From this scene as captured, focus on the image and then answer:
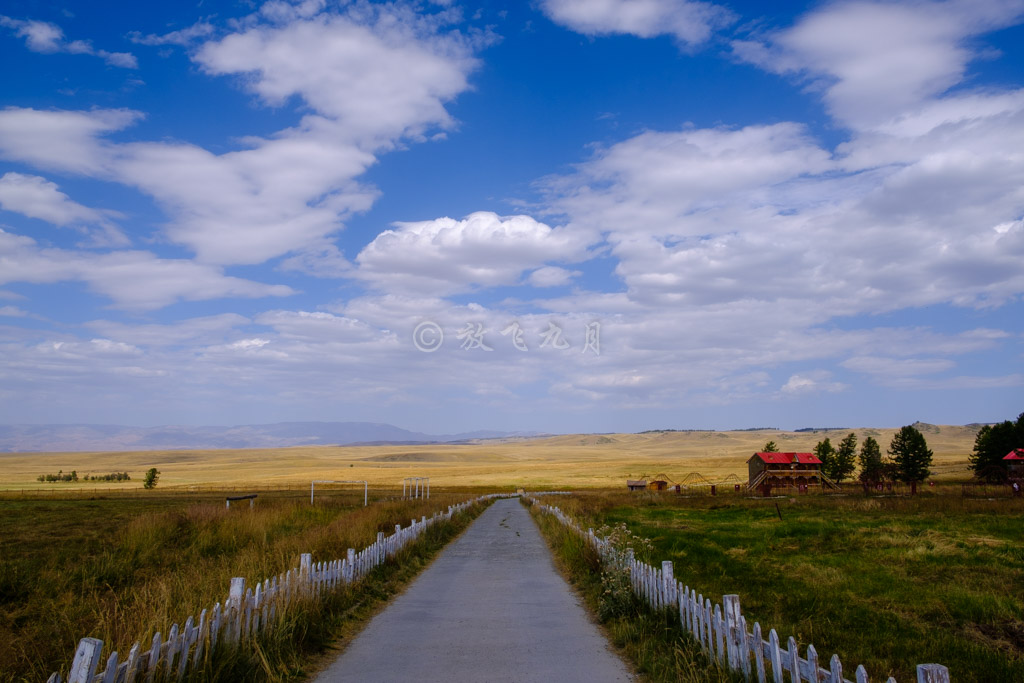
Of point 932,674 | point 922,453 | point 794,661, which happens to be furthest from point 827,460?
point 932,674

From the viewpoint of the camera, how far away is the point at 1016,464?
186 ft

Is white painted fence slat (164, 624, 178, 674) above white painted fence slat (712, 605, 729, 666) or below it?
above

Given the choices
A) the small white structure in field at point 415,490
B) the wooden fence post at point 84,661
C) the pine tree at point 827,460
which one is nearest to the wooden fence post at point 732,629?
the wooden fence post at point 84,661

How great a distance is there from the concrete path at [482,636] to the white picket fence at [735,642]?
0.97 metres

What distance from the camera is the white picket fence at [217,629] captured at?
15.3ft

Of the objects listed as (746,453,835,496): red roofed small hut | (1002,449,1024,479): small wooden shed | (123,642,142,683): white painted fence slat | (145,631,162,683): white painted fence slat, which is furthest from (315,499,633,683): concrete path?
(1002,449,1024,479): small wooden shed

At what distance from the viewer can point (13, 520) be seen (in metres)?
31.2

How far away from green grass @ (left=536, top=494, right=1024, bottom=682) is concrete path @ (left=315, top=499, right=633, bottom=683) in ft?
9.45

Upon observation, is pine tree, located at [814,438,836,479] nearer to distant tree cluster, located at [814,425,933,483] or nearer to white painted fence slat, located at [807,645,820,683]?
distant tree cluster, located at [814,425,933,483]

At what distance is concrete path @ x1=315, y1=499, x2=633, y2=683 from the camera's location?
702cm

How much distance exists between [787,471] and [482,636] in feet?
206

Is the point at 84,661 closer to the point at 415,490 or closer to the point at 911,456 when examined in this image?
the point at 415,490

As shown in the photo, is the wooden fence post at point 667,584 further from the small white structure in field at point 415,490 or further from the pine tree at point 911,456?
the pine tree at point 911,456

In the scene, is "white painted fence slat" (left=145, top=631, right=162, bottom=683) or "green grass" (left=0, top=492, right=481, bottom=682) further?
"green grass" (left=0, top=492, right=481, bottom=682)
